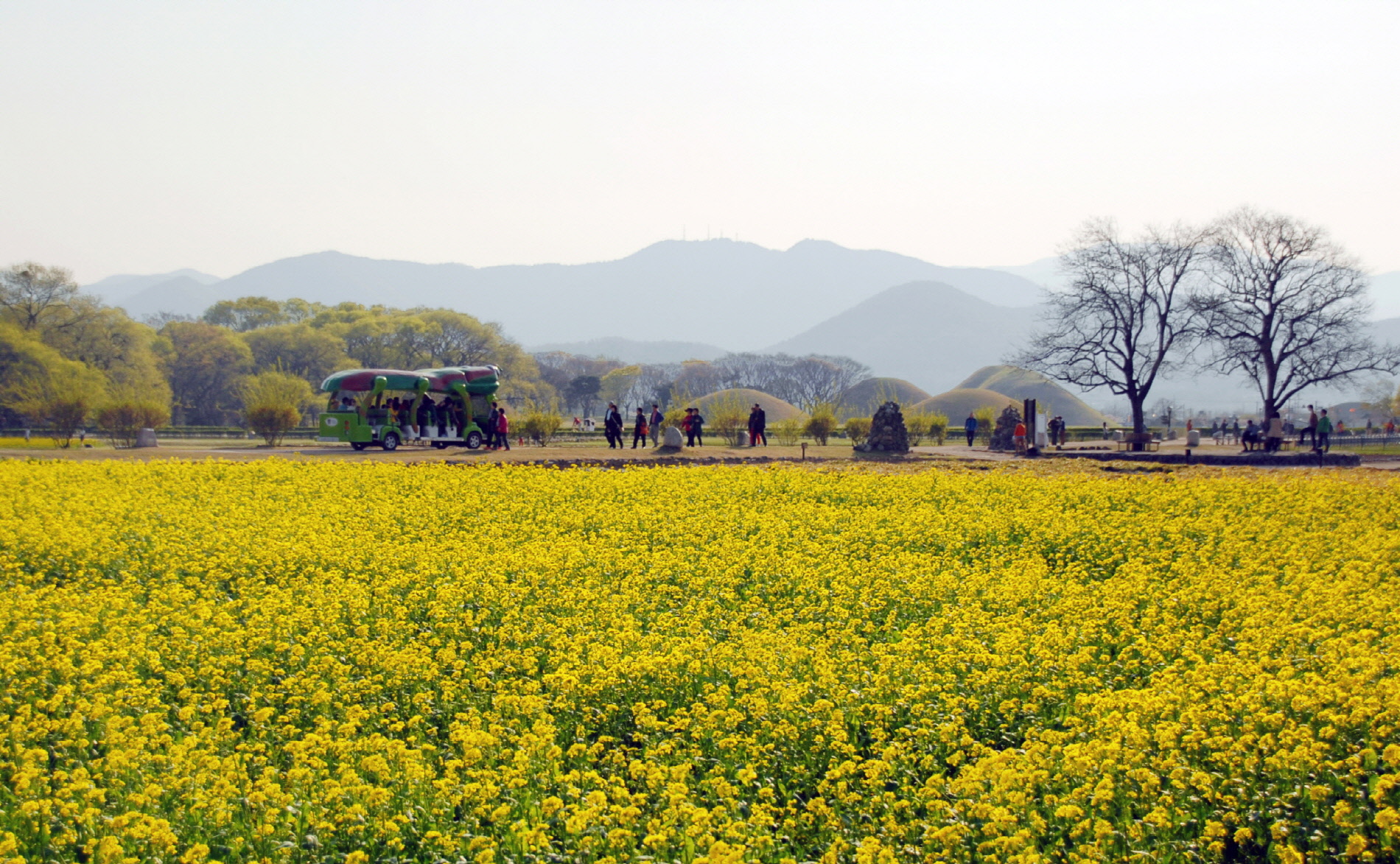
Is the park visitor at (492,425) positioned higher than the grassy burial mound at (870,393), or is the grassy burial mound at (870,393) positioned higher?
the grassy burial mound at (870,393)

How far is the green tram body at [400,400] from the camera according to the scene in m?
26.5

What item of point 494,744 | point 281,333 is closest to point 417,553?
point 494,744

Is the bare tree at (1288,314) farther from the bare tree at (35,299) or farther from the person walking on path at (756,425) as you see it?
the bare tree at (35,299)

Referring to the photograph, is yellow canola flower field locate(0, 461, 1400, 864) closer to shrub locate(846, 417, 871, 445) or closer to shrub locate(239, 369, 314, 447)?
shrub locate(239, 369, 314, 447)

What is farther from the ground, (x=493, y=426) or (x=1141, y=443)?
(x=493, y=426)

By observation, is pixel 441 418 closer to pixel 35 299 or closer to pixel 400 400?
pixel 400 400

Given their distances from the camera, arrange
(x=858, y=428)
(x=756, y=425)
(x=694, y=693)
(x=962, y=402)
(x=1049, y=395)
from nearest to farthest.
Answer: (x=694, y=693)
(x=756, y=425)
(x=858, y=428)
(x=962, y=402)
(x=1049, y=395)

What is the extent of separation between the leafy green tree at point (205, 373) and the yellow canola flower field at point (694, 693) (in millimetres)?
62896

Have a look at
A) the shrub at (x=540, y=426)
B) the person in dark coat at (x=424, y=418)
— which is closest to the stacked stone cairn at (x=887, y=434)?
the shrub at (x=540, y=426)

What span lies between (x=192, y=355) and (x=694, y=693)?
7135cm

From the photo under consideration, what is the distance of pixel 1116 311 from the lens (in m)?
42.2

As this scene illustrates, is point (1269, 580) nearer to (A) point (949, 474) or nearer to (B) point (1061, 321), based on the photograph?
(A) point (949, 474)

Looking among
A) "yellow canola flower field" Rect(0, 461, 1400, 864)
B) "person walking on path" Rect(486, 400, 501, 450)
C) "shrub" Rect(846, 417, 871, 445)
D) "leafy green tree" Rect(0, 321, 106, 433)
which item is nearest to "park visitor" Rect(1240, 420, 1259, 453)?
"shrub" Rect(846, 417, 871, 445)

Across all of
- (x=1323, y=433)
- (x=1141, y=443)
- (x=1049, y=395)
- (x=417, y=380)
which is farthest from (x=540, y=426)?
(x=1049, y=395)
